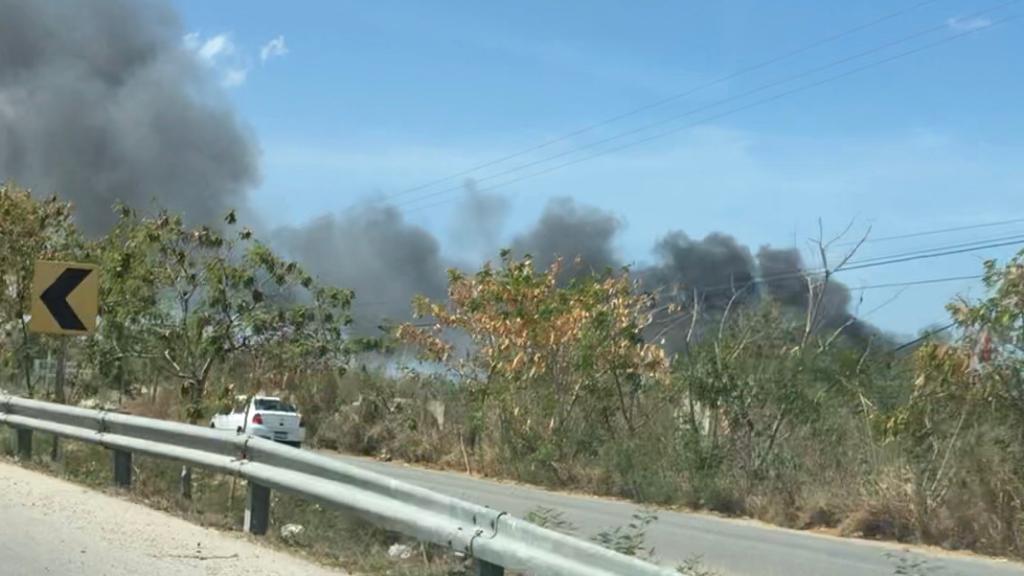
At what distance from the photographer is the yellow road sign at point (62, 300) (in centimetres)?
1491

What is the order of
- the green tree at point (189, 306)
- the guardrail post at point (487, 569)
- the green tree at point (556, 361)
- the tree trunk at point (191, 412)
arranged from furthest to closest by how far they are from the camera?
the green tree at point (556, 361)
the green tree at point (189, 306)
the tree trunk at point (191, 412)
the guardrail post at point (487, 569)

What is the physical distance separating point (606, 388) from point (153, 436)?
15250mm

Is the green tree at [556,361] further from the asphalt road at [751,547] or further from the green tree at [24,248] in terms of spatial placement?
the green tree at [24,248]

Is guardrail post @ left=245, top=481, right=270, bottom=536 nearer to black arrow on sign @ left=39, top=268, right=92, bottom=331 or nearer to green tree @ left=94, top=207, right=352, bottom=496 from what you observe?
black arrow on sign @ left=39, top=268, right=92, bottom=331

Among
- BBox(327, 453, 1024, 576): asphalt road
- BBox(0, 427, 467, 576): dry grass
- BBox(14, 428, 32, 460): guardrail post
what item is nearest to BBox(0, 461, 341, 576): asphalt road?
BBox(0, 427, 467, 576): dry grass

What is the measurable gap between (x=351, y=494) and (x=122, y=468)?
4885 mm

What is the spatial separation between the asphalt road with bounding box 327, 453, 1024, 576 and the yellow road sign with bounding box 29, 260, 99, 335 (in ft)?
14.7

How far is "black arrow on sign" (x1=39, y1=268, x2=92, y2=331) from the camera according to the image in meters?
15.0

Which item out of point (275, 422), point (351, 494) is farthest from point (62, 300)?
point (275, 422)

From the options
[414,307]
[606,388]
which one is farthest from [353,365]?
[606,388]

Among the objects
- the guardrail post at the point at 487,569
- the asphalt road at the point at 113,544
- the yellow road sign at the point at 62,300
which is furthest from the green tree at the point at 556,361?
the guardrail post at the point at 487,569

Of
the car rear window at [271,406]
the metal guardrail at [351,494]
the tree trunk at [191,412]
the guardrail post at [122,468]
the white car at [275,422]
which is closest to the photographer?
the metal guardrail at [351,494]

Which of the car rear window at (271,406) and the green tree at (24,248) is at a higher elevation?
the green tree at (24,248)

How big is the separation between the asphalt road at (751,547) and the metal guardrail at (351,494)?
309 centimetres
